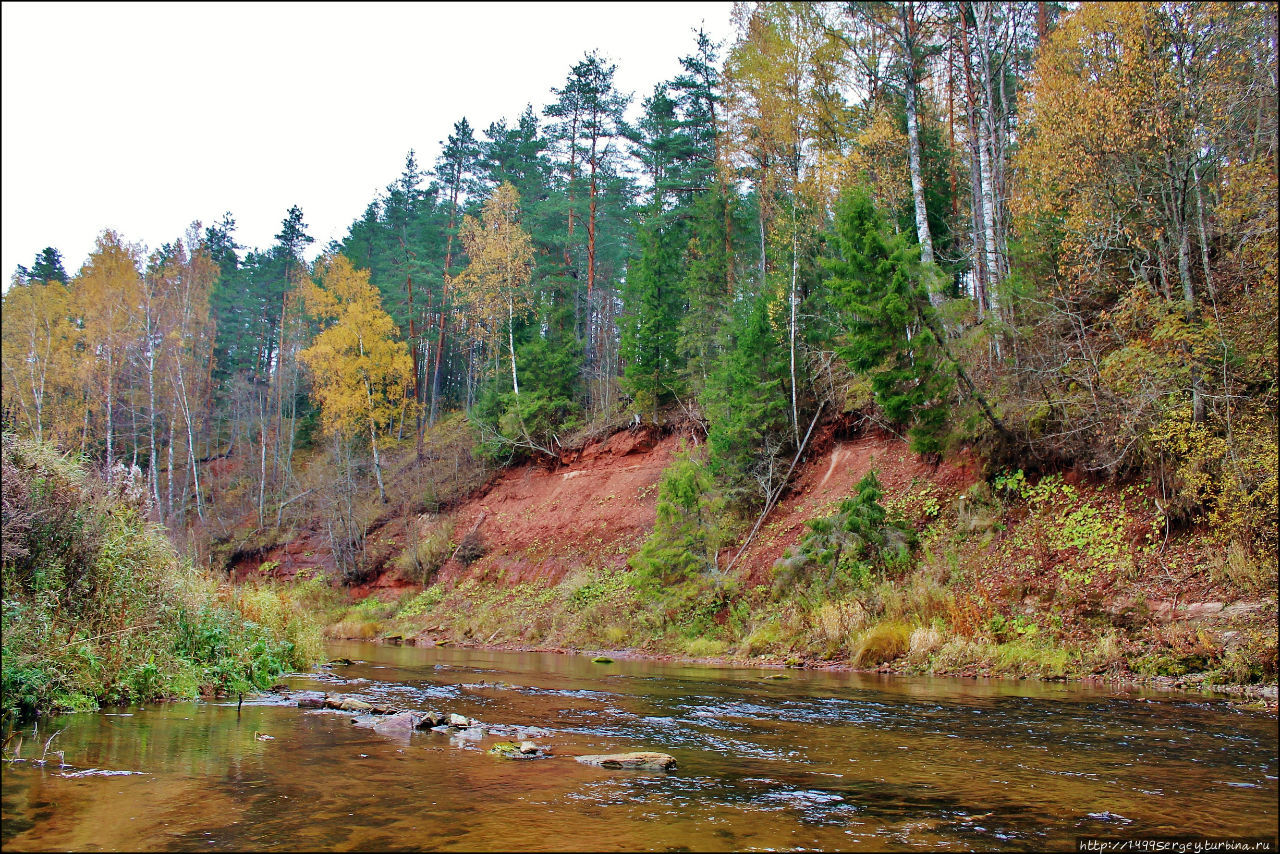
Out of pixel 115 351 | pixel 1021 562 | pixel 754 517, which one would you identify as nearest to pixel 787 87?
pixel 754 517

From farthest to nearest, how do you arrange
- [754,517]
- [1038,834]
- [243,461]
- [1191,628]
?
[243,461] < [754,517] < [1191,628] < [1038,834]

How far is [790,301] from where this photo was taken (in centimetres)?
2406

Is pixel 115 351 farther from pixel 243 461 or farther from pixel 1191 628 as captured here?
pixel 1191 628

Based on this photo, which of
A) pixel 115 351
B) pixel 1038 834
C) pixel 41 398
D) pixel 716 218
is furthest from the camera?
pixel 115 351

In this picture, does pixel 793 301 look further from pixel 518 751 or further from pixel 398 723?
pixel 518 751

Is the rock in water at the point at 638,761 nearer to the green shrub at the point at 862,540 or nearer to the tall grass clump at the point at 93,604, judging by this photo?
the tall grass clump at the point at 93,604

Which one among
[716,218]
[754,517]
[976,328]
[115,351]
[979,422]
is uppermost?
[716,218]

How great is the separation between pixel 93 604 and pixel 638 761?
7185 mm

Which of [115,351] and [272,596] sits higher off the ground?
[115,351]

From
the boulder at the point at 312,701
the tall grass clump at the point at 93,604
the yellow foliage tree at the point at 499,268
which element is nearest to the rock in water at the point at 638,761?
the boulder at the point at 312,701

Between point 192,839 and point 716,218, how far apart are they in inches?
1157

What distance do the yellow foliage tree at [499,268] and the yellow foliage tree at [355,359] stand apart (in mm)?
5270

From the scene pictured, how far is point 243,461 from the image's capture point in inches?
1929

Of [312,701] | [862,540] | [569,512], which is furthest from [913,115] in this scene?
[312,701]
